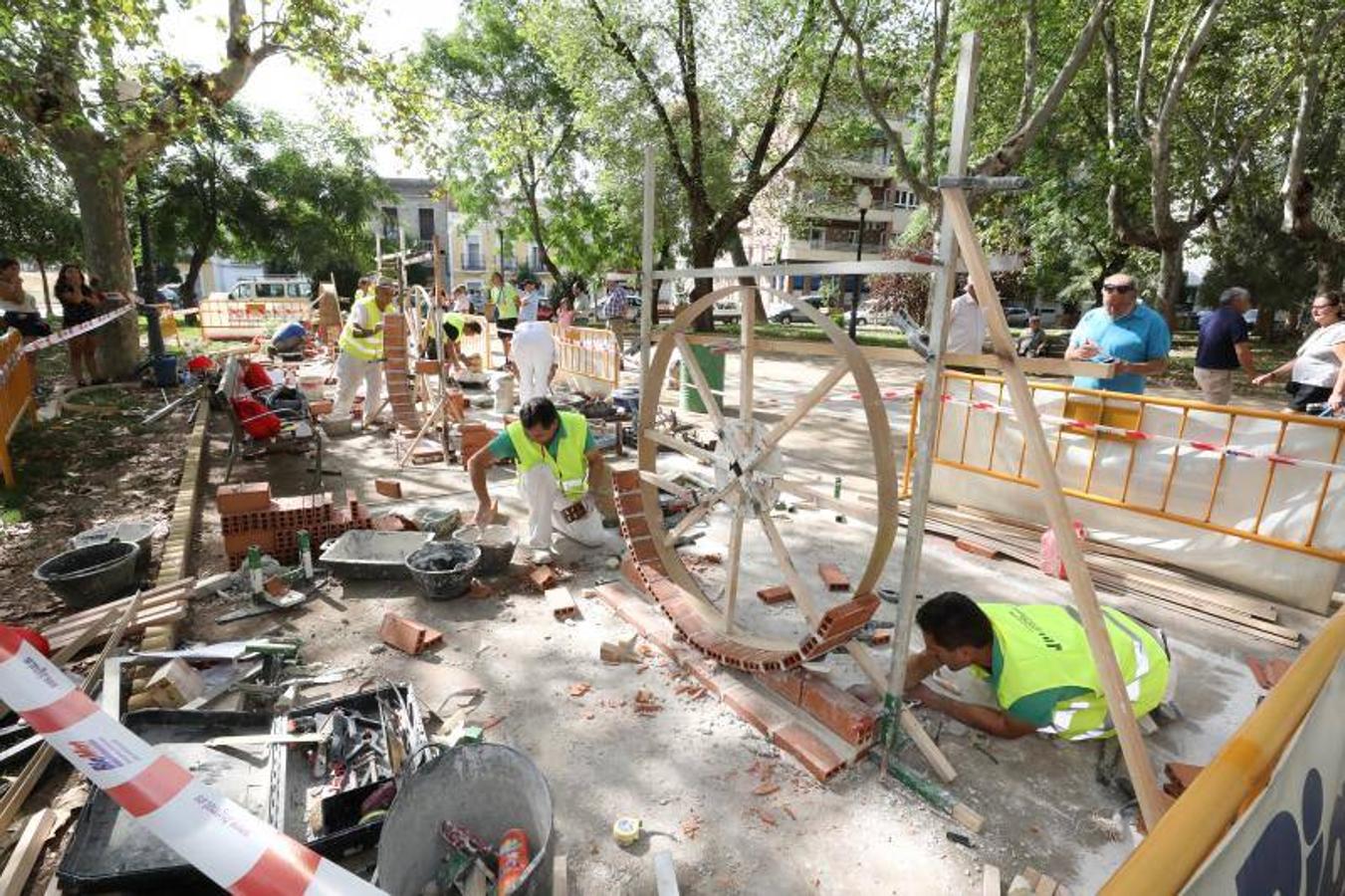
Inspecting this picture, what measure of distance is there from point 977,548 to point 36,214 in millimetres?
25136

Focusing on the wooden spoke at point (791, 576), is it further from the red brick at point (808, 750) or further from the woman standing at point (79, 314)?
the woman standing at point (79, 314)

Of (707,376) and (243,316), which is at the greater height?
(707,376)

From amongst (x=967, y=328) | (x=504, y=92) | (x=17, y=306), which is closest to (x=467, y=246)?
(x=504, y=92)

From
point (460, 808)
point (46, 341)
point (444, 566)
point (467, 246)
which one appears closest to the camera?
point (460, 808)

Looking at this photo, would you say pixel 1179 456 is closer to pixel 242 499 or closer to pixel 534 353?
pixel 534 353

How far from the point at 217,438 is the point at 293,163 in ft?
76.5

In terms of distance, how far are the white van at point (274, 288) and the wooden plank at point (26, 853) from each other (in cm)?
2703

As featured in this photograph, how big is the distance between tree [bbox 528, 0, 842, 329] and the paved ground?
12.0m

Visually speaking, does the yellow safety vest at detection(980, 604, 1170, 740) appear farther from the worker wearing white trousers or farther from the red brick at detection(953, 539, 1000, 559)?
the worker wearing white trousers

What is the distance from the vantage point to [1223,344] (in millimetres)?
7000

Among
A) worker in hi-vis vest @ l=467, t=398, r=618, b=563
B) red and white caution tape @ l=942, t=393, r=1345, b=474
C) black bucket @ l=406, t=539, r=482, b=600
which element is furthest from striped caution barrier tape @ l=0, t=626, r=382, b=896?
red and white caution tape @ l=942, t=393, r=1345, b=474

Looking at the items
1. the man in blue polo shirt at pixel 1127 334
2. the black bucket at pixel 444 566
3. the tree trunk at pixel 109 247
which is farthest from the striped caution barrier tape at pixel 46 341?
the man in blue polo shirt at pixel 1127 334

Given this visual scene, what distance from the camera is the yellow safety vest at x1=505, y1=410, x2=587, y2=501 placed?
472 cm

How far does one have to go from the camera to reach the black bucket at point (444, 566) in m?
4.07
